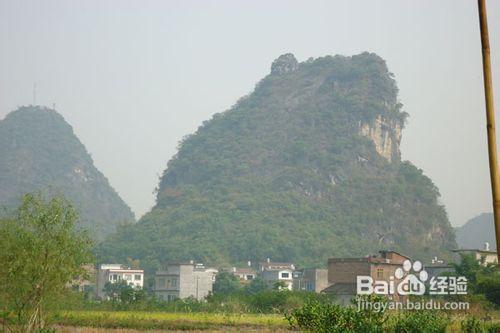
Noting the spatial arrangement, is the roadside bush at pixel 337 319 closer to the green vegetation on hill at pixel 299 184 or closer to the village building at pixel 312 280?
the village building at pixel 312 280

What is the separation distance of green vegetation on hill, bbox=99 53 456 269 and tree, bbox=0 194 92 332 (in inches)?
3276

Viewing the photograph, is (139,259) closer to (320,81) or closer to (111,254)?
(111,254)

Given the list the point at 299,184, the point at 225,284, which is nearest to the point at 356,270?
the point at 225,284

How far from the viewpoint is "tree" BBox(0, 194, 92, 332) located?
1989cm

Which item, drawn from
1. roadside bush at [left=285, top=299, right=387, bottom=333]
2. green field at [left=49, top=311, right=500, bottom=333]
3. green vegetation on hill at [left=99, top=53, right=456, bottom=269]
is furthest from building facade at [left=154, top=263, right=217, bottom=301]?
roadside bush at [left=285, top=299, right=387, bottom=333]

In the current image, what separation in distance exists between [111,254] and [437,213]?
55.8m

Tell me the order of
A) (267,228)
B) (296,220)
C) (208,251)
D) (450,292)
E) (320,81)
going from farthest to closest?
(320,81), (296,220), (267,228), (208,251), (450,292)

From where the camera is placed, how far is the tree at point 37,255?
19.9 meters

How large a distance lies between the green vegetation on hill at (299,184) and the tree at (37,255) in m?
83.2

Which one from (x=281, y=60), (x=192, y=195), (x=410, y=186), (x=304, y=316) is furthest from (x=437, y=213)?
(x=304, y=316)

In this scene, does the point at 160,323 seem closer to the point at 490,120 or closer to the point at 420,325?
the point at 420,325

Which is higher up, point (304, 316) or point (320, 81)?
point (320, 81)

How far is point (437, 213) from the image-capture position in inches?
5335

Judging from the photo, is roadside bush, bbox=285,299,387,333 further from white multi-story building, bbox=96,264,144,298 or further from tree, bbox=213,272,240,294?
white multi-story building, bbox=96,264,144,298
